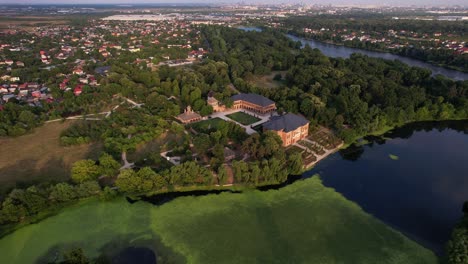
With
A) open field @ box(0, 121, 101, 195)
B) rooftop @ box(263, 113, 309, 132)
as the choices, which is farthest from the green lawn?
rooftop @ box(263, 113, 309, 132)

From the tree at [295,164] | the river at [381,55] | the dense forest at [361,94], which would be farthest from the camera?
the river at [381,55]

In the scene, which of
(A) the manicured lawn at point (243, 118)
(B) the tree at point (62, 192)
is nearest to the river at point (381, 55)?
(A) the manicured lawn at point (243, 118)

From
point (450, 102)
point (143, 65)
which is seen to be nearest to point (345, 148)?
point (450, 102)

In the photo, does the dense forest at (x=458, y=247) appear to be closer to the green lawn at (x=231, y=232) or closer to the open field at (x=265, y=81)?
the green lawn at (x=231, y=232)

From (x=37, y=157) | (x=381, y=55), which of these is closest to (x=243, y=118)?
(x=37, y=157)

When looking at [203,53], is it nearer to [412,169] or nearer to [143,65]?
[143,65]

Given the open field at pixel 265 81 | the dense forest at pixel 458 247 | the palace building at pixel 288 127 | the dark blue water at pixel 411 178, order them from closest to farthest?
the dense forest at pixel 458 247
the dark blue water at pixel 411 178
the palace building at pixel 288 127
the open field at pixel 265 81
